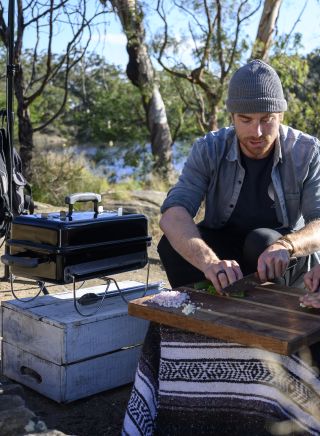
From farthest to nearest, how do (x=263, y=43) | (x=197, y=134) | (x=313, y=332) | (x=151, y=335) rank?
(x=197, y=134) → (x=263, y=43) → (x=151, y=335) → (x=313, y=332)

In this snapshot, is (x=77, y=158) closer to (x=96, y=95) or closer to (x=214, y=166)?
(x=214, y=166)

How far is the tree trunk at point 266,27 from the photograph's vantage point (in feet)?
34.7

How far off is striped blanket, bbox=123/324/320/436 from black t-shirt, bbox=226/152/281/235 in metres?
0.90

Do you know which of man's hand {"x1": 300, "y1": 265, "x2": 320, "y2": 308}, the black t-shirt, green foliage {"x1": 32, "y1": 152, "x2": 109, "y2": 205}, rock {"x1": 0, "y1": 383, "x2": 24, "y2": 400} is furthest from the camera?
green foliage {"x1": 32, "y1": 152, "x2": 109, "y2": 205}

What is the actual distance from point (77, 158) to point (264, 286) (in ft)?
30.0

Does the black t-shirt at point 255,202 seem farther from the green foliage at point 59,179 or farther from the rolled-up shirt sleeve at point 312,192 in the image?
the green foliage at point 59,179

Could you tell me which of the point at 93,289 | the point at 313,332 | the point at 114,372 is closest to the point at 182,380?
the point at 313,332

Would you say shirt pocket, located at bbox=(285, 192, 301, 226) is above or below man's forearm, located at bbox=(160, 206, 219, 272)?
above

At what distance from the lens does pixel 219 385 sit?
2393 millimetres

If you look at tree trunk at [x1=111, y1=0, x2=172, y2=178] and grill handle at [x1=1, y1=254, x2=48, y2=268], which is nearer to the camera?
grill handle at [x1=1, y1=254, x2=48, y2=268]

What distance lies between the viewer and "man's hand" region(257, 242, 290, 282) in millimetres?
2740

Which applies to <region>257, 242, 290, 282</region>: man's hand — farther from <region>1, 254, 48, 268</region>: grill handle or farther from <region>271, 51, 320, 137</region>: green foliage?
<region>271, 51, 320, 137</region>: green foliage

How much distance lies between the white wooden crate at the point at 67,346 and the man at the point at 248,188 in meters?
0.35

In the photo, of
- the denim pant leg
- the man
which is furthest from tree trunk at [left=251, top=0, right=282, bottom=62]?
the denim pant leg
